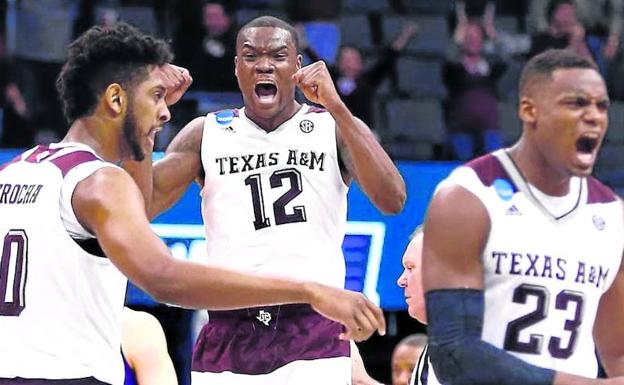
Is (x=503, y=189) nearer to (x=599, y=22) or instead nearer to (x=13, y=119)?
(x=13, y=119)

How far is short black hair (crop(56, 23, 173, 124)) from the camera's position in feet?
16.1

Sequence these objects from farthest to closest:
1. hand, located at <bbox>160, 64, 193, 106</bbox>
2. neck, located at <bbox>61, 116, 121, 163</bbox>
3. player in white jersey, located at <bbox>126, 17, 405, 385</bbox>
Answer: player in white jersey, located at <bbox>126, 17, 405, 385</bbox> < hand, located at <bbox>160, 64, 193, 106</bbox> < neck, located at <bbox>61, 116, 121, 163</bbox>

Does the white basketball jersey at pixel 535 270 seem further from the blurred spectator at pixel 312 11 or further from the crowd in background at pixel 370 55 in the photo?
the blurred spectator at pixel 312 11

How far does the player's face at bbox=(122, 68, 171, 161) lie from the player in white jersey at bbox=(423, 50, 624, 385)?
3.65 feet

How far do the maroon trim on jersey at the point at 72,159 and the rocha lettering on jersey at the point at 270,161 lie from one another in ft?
5.71

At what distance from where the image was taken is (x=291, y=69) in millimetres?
6410

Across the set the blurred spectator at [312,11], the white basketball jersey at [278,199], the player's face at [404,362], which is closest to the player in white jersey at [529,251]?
the white basketball jersey at [278,199]

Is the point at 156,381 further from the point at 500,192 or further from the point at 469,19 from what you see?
the point at 469,19

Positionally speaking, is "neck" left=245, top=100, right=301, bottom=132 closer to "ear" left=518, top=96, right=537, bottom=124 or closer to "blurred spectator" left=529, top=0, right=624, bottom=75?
"ear" left=518, top=96, right=537, bottom=124

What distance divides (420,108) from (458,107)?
388 millimetres

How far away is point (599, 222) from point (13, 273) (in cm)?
199

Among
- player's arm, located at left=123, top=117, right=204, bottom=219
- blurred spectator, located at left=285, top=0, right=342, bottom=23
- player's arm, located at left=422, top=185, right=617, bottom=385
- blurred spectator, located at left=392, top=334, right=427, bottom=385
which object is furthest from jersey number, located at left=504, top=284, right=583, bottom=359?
blurred spectator, located at left=285, top=0, right=342, bottom=23

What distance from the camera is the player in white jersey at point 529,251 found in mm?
4387

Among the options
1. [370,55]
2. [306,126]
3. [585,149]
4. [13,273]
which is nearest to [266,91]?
[306,126]
